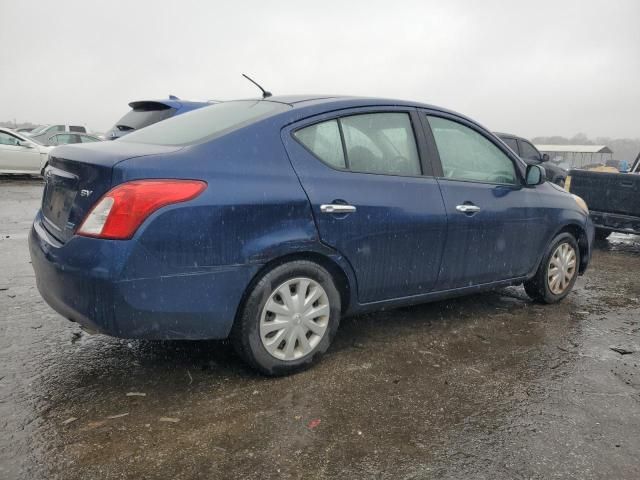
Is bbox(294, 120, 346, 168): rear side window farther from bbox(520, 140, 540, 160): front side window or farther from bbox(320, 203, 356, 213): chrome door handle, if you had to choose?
bbox(520, 140, 540, 160): front side window

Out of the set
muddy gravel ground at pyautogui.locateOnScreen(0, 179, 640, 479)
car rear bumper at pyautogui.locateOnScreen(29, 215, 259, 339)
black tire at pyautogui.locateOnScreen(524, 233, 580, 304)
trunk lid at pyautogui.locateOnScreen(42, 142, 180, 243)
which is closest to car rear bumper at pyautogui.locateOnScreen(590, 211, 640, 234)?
black tire at pyautogui.locateOnScreen(524, 233, 580, 304)

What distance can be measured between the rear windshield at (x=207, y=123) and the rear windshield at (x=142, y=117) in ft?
13.3

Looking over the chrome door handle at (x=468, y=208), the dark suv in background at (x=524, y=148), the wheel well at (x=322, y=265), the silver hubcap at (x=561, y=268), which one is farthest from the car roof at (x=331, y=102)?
the dark suv in background at (x=524, y=148)

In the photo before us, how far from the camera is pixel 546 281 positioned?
4.66 m

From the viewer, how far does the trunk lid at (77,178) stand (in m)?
2.68

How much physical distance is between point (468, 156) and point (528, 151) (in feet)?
27.4

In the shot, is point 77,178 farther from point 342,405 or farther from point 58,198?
point 342,405

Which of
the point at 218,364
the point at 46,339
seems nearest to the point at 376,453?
the point at 218,364

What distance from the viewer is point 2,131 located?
1540 cm

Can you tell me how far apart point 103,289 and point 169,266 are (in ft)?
1.06

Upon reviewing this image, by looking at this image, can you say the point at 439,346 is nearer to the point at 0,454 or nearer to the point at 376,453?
the point at 376,453

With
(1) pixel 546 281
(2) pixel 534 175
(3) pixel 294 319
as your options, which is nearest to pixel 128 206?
(3) pixel 294 319

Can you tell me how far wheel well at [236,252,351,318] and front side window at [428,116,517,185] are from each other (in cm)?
115

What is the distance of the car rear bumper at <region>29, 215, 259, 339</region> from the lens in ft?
8.38
